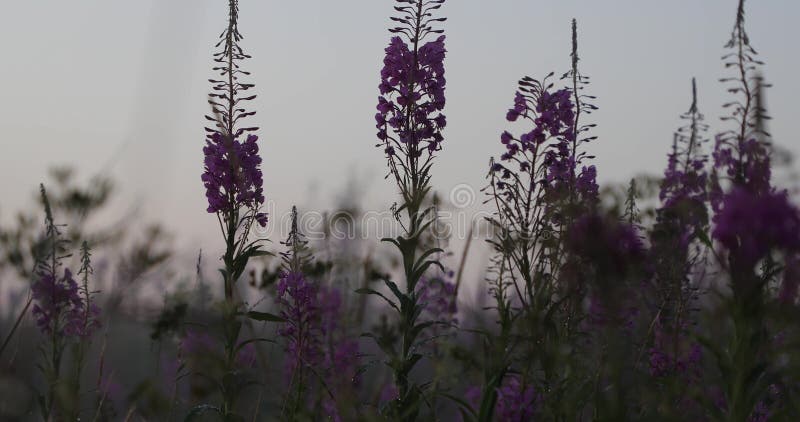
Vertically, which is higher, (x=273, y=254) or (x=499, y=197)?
(x=499, y=197)

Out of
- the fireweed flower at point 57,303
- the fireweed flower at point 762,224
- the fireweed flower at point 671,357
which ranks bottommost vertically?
the fireweed flower at point 671,357

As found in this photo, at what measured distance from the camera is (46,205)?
17.2 ft

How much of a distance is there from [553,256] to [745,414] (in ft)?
4.80

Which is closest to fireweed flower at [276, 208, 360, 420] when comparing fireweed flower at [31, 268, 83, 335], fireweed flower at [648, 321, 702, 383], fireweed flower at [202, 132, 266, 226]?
fireweed flower at [202, 132, 266, 226]

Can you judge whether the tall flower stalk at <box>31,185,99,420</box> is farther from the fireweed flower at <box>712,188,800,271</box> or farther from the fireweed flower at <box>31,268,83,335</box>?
the fireweed flower at <box>712,188,800,271</box>

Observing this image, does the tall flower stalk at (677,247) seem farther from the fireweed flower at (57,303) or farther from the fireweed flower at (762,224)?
the fireweed flower at (57,303)

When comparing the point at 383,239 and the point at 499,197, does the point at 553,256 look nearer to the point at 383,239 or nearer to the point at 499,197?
the point at 499,197

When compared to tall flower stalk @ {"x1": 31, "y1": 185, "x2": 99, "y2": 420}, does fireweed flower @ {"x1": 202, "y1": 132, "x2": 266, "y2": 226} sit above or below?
above

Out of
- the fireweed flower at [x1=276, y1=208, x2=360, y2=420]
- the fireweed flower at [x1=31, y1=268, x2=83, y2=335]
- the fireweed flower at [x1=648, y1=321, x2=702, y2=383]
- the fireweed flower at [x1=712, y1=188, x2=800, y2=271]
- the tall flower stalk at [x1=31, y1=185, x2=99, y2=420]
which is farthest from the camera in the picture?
the fireweed flower at [x1=648, y1=321, x2=702, y2=383]

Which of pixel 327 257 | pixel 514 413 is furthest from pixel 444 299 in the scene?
pixel 514 413

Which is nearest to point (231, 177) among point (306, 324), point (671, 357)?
point (306, 324)

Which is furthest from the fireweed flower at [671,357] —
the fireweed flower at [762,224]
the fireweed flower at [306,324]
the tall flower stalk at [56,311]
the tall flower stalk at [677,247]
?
the tall flower stalk at [56,311]

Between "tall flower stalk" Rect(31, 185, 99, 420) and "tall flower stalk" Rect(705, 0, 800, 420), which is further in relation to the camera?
"tall flower stalk" Rect(31, 185, 99, 420)

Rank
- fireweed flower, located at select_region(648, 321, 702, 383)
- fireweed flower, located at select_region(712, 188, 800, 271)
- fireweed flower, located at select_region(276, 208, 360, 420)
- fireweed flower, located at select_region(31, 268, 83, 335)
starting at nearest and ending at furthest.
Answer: fireweed flower, located at select_region(712, 188, 800, 271) → fireweed flower, located at select_region(276, 208, 360, 420) → fireweed flower, located at select_region(31, 268, 83, 335) → fireweed flower, located at select_region(648, 321, 702, 383)
